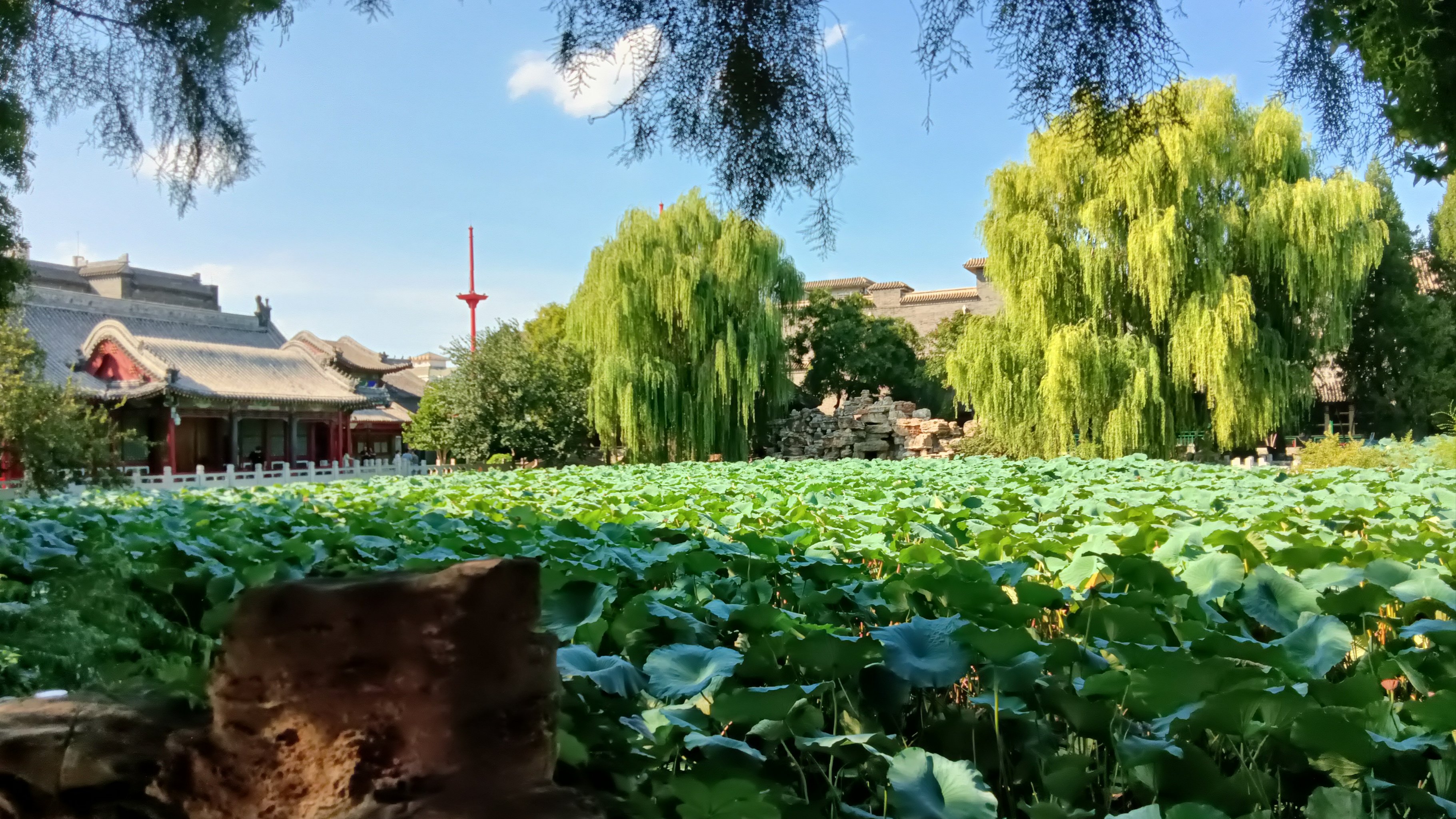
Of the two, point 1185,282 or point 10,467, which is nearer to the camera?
point 10,467

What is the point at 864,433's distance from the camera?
59.4 feet

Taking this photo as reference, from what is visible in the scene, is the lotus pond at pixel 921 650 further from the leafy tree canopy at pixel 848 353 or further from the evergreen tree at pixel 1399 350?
the evergreen tree at pixel 1399 350

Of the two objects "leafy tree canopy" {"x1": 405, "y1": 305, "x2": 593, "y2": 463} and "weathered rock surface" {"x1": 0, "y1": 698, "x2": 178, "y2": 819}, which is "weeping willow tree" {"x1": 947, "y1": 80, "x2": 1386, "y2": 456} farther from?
"weathered rock surface" {"x1": 0, "y1": 698, "x2": 178, "y2": 819}

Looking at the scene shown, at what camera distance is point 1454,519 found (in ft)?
11.1

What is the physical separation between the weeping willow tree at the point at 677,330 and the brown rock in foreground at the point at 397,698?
45.3ft

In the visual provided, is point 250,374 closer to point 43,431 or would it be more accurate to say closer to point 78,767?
point 43,431

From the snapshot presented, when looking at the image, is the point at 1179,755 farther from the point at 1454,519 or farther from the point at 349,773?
the point at 1454,519

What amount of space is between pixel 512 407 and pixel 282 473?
13.5 ft

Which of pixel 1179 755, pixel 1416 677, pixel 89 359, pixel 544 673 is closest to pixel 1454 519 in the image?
pixel 1416 677

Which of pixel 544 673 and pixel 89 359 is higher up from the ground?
pixel 89 359

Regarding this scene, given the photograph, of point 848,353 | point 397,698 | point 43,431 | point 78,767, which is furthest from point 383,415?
point 397,698

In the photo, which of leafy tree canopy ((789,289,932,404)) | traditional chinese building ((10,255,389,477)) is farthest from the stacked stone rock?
traditional chinese building ((10,255,389,477))

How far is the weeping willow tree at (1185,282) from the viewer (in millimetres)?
11555

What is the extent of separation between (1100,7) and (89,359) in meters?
17.7
